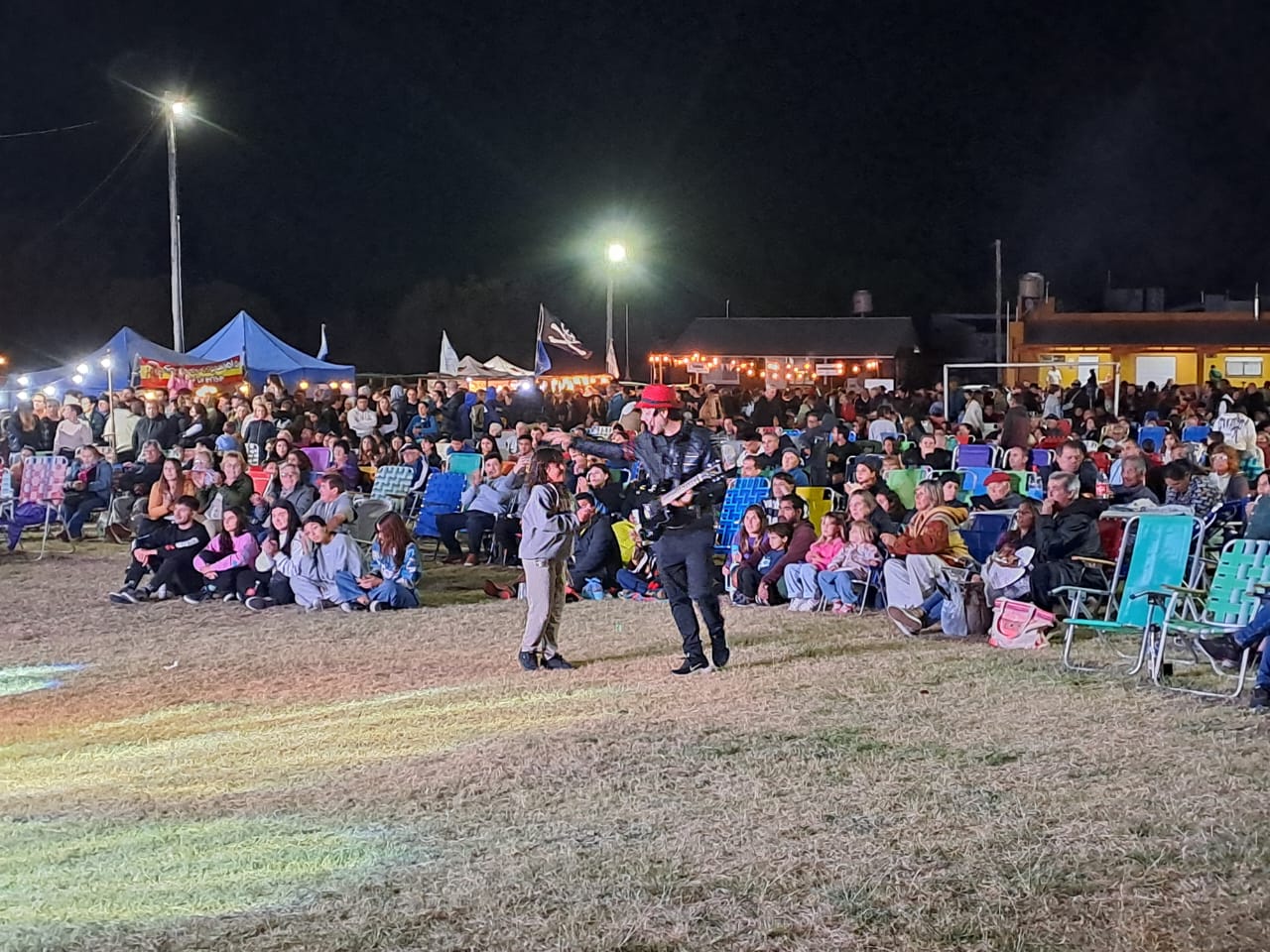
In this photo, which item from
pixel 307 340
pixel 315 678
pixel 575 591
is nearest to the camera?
pixel 315 678

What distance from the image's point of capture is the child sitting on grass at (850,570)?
32.7 ft

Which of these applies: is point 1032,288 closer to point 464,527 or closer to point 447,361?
point 447,361

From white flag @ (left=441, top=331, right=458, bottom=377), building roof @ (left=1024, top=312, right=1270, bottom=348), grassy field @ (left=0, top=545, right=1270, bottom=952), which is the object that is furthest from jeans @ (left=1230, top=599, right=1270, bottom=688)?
building roof @ (left=1024, top=312, right=1270, bottom=348)

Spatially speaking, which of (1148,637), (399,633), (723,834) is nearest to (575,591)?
(399,633)

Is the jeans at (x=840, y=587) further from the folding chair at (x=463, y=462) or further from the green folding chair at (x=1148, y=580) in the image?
the folding chair at (x=463, y=462)

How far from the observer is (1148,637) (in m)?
Answer: 7.36

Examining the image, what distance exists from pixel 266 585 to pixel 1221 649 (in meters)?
6.88

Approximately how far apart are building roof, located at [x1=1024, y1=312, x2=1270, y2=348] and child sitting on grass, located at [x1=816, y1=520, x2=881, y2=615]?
123 feet

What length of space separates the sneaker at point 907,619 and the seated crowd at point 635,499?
0.02m

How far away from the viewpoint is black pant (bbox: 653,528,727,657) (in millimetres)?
7773

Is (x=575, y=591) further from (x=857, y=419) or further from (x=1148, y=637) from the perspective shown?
(x=857, y=419)

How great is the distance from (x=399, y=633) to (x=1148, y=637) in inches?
186

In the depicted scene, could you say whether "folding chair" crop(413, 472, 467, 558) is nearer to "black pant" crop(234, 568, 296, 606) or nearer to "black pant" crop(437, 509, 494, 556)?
"black pant" crop(437, 509, 494, 556)

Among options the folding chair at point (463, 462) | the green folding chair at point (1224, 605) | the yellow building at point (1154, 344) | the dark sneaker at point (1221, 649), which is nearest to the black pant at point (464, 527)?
the folding chair at point (463, 462)
